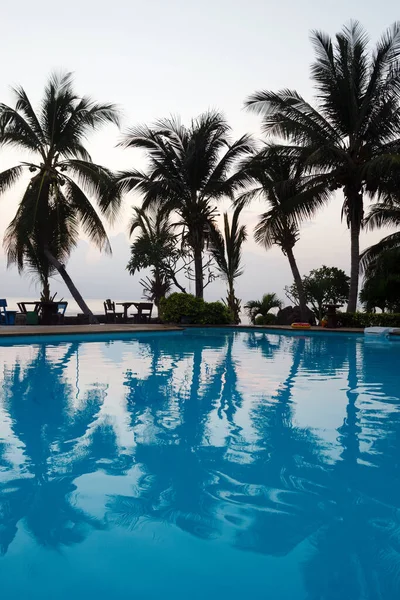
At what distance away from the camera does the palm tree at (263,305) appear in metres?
20.7

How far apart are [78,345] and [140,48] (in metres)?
8.93

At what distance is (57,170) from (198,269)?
6.04 meters

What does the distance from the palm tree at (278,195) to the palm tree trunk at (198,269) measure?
7.16 feet

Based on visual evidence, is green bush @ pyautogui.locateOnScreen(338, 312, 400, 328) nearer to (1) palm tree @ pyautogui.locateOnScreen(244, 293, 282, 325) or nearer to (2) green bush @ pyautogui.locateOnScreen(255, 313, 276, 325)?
(2) green bush @ pyautogui.locateOnScreen(255, 313, 276, 325)

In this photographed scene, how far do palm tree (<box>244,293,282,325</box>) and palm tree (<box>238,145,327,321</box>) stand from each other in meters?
1.57

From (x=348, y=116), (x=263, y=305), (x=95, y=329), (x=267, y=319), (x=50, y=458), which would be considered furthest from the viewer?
(x=263, y=305)

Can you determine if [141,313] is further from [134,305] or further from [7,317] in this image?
[7,317]

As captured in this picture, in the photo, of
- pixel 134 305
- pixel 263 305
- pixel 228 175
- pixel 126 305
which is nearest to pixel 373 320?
pixel 263 305

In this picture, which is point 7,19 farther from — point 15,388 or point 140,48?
point 15,388

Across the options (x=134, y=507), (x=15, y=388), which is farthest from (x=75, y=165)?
(x=134, y=507)

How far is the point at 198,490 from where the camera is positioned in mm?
3205

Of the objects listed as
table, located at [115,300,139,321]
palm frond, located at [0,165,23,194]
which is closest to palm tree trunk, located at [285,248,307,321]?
table, located at [115,300,139,321]

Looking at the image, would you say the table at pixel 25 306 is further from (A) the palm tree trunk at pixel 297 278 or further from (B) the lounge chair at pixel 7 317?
(A) the palm tree trunk at pixel 297 278

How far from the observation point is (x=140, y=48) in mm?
15016
